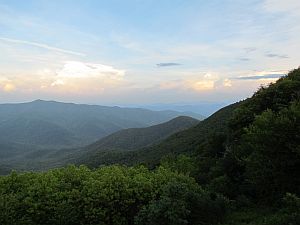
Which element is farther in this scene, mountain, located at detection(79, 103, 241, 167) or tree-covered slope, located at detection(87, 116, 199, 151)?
tree-covered slope, located at detection(87, 116, 199, 151)

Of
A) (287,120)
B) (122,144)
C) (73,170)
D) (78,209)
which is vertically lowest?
(122,144)

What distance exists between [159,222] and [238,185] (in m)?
6.50

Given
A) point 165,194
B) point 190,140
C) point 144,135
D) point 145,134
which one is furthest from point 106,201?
point 145,134

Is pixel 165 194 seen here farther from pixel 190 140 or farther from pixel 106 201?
pixel 190 140

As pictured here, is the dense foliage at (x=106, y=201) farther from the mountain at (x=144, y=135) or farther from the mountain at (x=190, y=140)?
the mountain at (x=144, y=135)

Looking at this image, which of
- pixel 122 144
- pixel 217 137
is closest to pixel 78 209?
pixel 217 137

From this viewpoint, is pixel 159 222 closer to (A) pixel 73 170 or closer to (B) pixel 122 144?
(A) pixel 73 170

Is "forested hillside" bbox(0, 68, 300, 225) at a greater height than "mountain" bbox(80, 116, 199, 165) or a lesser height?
greater

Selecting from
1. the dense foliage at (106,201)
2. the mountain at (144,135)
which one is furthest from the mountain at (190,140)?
the mountain at (144,135)

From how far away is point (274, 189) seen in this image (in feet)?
48.1

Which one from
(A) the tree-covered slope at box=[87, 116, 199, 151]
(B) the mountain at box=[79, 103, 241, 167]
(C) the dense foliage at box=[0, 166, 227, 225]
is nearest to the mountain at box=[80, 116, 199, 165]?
(A) the tree-covered slope at box=[87, 116, 199, 151]

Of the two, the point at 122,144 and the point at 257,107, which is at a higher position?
the point at 257,107

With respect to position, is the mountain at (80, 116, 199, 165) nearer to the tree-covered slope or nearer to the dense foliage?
the tree-covered slope

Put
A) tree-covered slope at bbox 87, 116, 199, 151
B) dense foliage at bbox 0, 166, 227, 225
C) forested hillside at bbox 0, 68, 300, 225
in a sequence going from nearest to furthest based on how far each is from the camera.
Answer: forested hillside at bbox 0, 68, 300, 225
dense foliage at bbox 0, 166, 227, 225
tree-covered slope at bbox 87, 116, 199, 151
